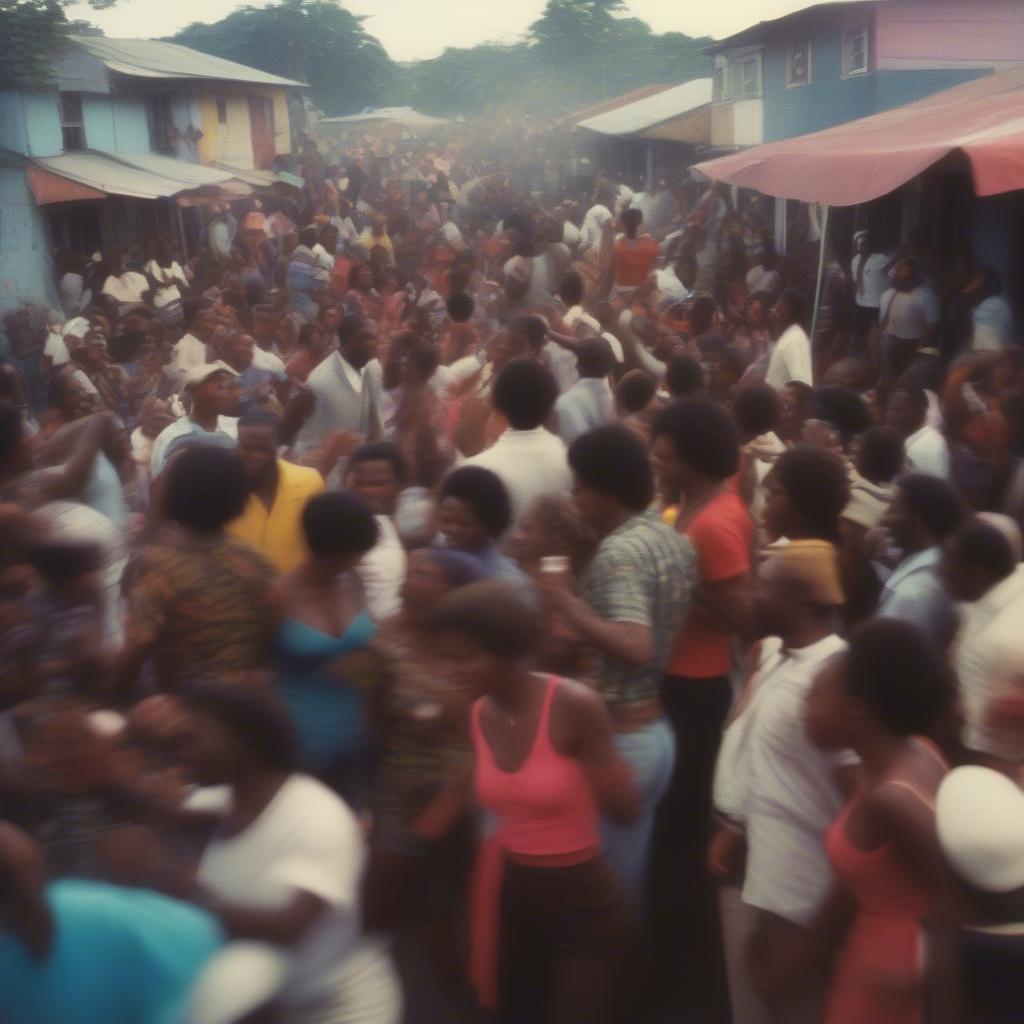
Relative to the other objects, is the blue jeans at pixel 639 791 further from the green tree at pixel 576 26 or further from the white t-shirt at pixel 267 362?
the green tree at pixel 576 26

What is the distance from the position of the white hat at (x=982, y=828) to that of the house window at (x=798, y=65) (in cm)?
2294

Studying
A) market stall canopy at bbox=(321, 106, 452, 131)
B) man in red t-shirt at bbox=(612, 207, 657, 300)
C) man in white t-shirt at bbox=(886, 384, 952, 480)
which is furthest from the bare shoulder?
market stall canopy at bbox=(321, 106, 452, 131)

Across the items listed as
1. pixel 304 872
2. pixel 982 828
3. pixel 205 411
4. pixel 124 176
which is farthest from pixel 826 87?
pixel 304 872

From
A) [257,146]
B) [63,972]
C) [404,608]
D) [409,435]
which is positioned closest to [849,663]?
[404,608]

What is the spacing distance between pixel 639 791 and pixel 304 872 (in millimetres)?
1056

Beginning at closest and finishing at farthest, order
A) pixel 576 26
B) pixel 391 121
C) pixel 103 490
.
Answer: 1. pixel 103 490
2. pixel 391 121
3. pixel 576 26

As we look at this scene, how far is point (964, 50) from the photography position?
21.8m

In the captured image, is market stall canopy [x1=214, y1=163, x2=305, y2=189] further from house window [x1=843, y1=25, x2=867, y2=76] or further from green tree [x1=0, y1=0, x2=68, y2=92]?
house window [x1=843, y1=25, x2=867, y2=76]

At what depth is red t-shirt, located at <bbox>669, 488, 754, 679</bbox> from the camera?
158 inches

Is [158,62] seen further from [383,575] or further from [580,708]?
[580,708]

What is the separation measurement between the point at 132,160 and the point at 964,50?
13.7 metres

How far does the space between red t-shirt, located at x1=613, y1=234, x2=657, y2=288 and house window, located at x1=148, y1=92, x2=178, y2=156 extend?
18524mm

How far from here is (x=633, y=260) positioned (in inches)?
481

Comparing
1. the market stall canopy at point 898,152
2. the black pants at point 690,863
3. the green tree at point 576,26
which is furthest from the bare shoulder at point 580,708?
the green tree at point 576,26
